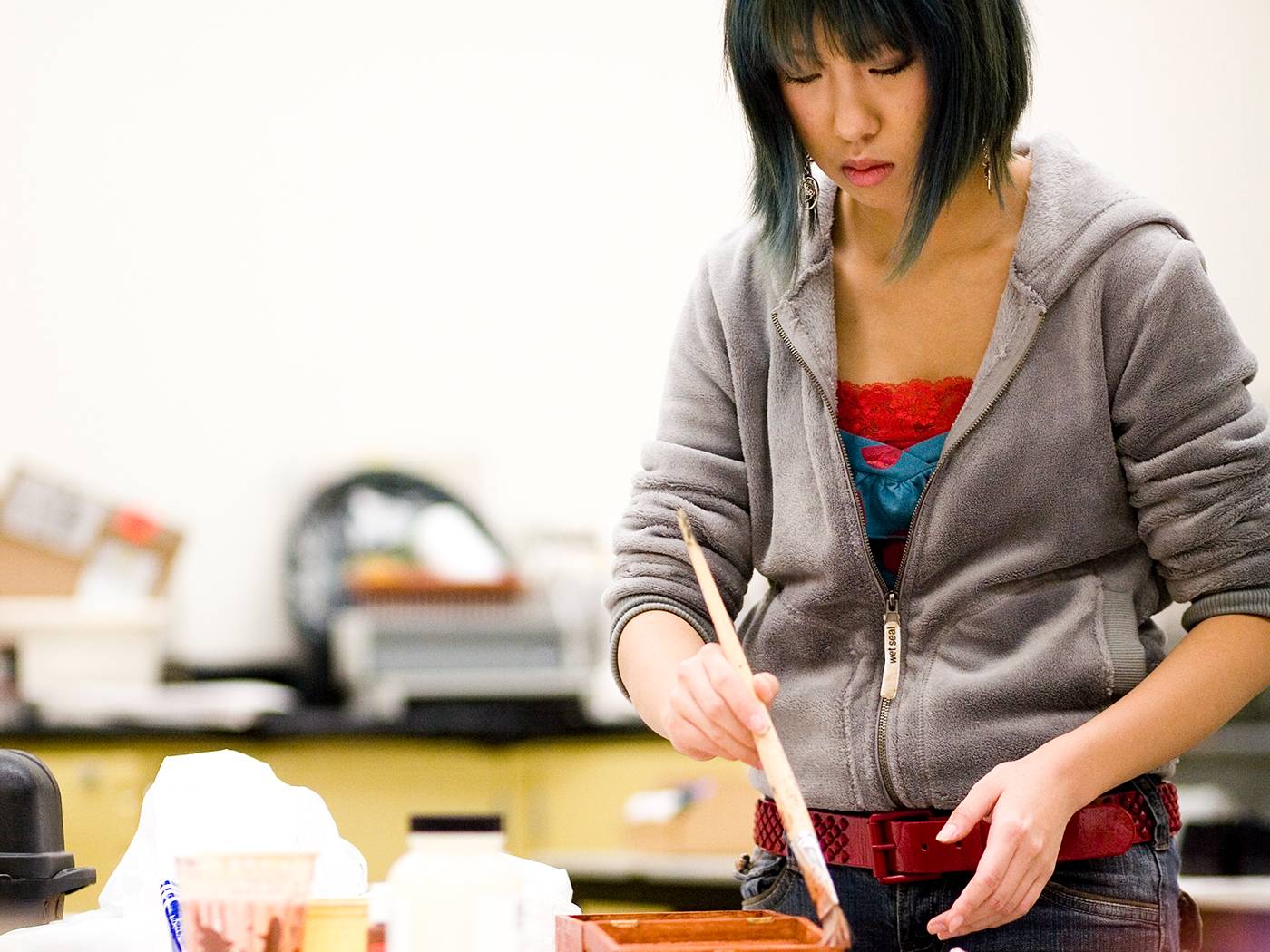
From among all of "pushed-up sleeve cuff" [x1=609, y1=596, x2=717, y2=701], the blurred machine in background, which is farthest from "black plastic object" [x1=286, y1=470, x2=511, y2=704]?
"pushed-up sleeve cuff" [x1=609, y1=596, x2=717, y2=701]

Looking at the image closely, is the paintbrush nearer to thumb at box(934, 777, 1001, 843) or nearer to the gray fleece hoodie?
thumb at box(934, 777, 1001, 843)

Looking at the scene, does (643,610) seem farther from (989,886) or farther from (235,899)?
(235,899)

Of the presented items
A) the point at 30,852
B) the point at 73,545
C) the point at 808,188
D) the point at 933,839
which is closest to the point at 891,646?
the point at 933,839

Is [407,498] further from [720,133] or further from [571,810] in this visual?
[720,133]

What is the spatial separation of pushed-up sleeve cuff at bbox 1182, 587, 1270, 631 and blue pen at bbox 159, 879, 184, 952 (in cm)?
71

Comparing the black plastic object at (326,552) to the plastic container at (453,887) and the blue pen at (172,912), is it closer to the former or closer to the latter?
the blue pen at (172,912)

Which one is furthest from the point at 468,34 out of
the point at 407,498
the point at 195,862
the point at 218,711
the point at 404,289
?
the point at 195,862

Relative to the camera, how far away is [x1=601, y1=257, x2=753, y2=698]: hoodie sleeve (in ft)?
3.85

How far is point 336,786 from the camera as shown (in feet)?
9.60

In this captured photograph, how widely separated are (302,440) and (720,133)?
127 cm

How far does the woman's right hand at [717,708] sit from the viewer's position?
0.89 metres

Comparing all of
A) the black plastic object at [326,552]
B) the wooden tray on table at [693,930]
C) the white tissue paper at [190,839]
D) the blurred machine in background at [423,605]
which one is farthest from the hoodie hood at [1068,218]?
the black plastic object at [326,552]

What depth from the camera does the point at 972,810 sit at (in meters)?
0.95

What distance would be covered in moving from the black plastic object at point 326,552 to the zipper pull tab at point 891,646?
242 cm
